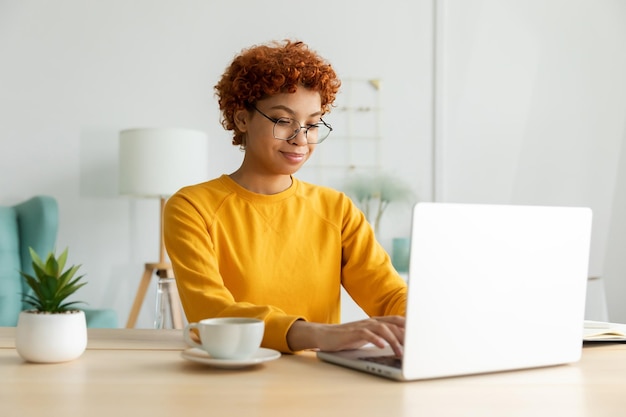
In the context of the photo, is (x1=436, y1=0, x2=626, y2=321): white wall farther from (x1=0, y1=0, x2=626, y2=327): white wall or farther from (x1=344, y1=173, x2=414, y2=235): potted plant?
(x1=344, y1=173, x2=414, y2=235): potted plant

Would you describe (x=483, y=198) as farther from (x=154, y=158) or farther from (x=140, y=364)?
(x=140, y=364)

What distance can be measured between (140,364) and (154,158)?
243 centimetres

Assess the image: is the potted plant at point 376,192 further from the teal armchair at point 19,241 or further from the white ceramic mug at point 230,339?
the white ceramic mug at point 230,339

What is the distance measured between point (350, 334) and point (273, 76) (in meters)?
0.73

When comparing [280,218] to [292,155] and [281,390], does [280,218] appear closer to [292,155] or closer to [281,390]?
[292,155]

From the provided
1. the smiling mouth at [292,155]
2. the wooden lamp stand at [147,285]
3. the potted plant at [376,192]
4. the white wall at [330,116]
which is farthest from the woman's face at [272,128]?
the potted plant at [376,192]

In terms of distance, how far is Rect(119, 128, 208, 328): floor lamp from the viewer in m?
3.52

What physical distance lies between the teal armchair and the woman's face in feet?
6.36

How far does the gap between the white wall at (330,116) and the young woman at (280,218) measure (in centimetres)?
227

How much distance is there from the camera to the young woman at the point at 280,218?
5.60 feet

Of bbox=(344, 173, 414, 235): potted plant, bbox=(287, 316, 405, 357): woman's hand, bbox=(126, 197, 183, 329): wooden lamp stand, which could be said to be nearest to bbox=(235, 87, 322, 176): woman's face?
bbox=(287, 316, 405, 357): woman's hand

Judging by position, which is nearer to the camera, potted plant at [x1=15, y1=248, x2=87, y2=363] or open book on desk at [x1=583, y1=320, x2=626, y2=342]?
potted plant at [x1=15, y1=248, x2=87, y2=363]

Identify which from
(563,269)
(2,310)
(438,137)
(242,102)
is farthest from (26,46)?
(563,269)

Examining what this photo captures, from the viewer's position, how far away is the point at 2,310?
3.33 metres
